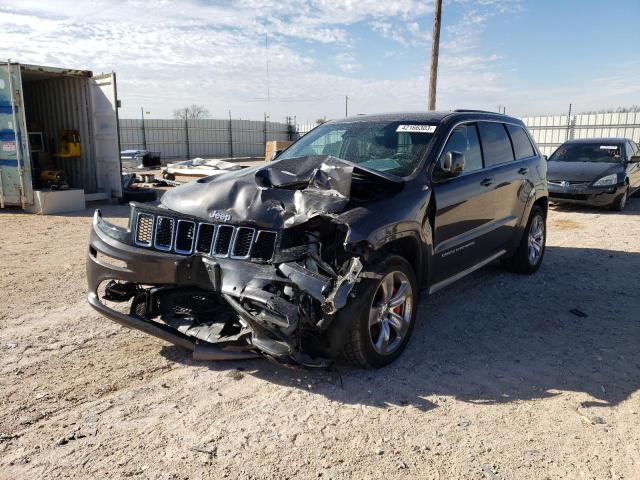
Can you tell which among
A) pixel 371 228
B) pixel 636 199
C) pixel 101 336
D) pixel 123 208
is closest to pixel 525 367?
pixel 371 228

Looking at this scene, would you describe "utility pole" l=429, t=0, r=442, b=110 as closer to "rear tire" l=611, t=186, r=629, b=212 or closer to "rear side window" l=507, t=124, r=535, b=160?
"rear tire" l=611, t=186, r=629, b=212

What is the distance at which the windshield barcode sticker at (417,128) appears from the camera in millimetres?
4750

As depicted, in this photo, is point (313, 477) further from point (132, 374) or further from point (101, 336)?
point (101, 336)

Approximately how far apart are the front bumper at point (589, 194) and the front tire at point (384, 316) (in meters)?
9.13

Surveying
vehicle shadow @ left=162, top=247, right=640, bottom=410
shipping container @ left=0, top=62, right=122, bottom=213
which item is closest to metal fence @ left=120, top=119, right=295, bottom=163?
shipping container @ left=0, top=62, right=122, bottom=213

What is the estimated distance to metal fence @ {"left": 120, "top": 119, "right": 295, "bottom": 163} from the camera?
107 feet

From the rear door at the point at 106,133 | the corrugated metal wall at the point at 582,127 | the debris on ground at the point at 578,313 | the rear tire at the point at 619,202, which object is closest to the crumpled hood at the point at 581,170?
the rear tire at the point at 619,202

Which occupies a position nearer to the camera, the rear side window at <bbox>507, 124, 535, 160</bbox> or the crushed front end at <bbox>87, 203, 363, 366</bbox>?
the crushed front end at <bbox>87, 203, 363, 366</bbox>

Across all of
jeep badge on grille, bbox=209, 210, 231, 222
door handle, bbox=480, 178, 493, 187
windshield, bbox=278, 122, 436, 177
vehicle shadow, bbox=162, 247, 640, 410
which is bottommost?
vehicle shadow, bbox=162, 247, 640, 410

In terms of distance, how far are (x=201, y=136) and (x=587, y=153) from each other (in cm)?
2713

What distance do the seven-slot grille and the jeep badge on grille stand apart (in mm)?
48

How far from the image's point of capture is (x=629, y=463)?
2.84 meters

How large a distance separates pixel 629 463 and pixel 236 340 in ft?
7.81

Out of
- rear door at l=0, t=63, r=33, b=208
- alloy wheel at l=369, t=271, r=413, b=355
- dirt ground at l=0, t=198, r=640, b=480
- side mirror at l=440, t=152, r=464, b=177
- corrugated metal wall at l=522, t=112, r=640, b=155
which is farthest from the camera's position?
corrugated metal wall at l=522, t=112, r=640, b=155
